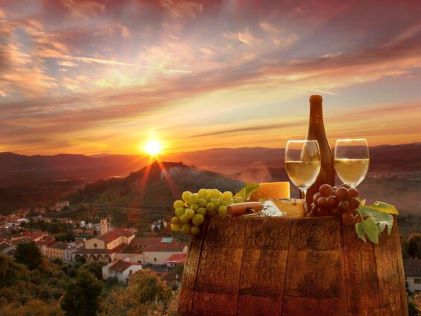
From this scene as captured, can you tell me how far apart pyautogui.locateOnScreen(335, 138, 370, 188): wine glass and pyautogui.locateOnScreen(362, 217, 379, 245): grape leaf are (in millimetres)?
443

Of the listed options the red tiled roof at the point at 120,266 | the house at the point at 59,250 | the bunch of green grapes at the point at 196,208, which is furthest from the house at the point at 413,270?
the bunch of green grapes at the point at 196,208

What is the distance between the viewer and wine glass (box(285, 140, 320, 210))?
2.07 meters

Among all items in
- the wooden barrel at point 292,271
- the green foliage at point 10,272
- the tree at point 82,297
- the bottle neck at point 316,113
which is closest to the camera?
the wooden barrel at point 292,271

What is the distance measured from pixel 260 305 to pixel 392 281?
464 millimetres

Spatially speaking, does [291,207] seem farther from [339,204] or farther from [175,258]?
[175,258]

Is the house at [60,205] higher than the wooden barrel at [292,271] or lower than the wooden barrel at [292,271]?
lower

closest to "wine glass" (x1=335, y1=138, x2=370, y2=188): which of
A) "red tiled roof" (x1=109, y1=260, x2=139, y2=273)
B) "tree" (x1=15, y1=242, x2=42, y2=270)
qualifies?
"tree" (x1=15, y1=242, x2=42, y2=270)

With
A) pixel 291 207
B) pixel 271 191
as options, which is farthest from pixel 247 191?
pixel 291 207

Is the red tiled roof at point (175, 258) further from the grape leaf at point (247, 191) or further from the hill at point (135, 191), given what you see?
the grape leaf at point (247, 191)

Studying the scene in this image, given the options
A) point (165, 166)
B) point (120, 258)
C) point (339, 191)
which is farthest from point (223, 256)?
point (120, 258)

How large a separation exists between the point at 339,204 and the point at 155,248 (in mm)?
36312

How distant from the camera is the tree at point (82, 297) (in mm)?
25938

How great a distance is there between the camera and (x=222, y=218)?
6.30ft

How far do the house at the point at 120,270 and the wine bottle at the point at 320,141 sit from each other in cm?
3343
